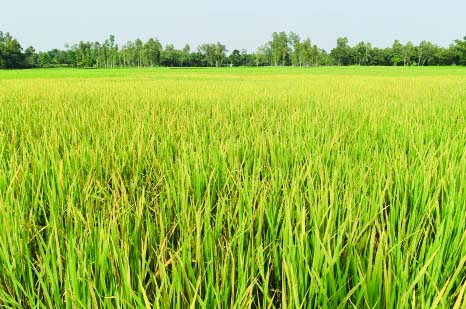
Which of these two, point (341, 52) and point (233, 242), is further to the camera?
point (341, 52)

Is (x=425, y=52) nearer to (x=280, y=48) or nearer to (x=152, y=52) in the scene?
(x=280, y=48)

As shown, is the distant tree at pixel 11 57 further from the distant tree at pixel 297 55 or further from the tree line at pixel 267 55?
the distant tree at pixel 297 55

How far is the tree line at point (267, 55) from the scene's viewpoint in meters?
72.1

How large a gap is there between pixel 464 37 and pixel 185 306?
259 ft

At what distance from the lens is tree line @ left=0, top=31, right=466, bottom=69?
72125 millimetres

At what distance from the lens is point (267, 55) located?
8650 cm

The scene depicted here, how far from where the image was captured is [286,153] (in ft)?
5.60

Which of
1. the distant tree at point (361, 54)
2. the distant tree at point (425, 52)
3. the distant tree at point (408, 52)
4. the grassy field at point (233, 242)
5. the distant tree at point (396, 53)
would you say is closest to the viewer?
the grassy field at point (233, 242)

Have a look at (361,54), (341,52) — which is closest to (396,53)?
(361,54)

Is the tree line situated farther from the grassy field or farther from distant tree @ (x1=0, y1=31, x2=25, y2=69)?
the grassy field

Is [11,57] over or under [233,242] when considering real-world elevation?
over

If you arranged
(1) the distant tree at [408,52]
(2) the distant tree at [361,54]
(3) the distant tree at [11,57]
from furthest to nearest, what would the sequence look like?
1. (2) the distant tree at [361,54]
2. (1) the distant tree at [408,52]
3. (3) the distant tree at [11,57]

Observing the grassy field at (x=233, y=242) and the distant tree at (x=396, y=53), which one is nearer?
the grassy field at (x=233, y=242)

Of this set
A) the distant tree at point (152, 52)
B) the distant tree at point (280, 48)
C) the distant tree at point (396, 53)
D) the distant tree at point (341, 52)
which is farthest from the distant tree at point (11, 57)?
the distant tree at point (396, 53)
